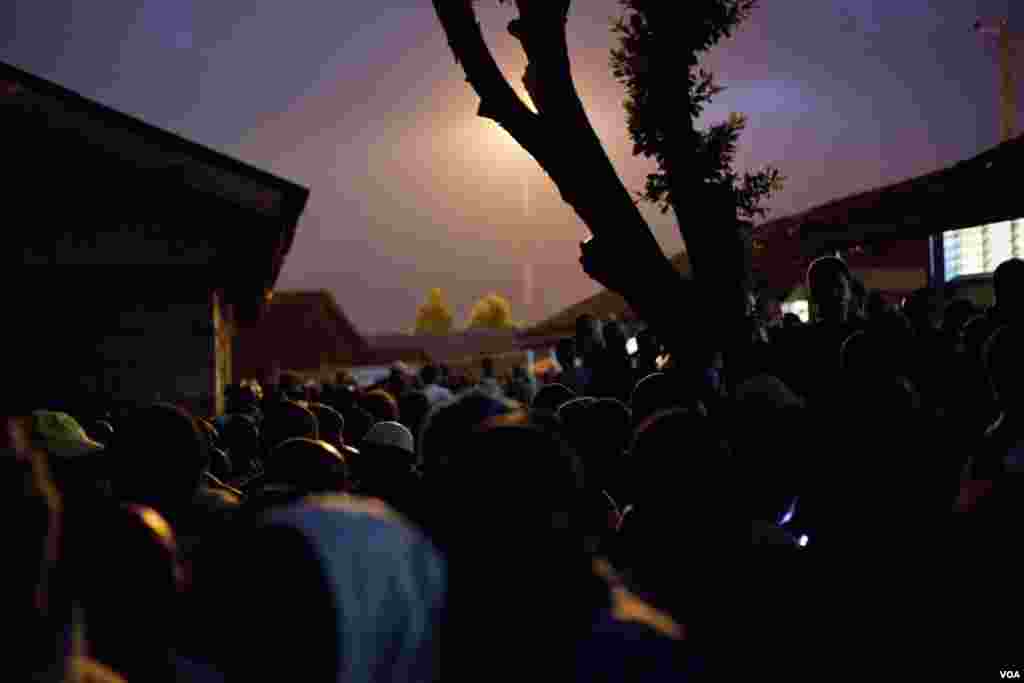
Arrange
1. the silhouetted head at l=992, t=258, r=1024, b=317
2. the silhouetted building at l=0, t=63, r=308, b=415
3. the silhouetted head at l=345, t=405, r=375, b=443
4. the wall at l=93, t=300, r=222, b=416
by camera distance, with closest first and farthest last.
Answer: the silhouetted head at l=992, t=258, r=1024, b=317 → the silhouetted head at l=345, t=405, r=375, b=443 → the silhouetted building at l=0, t=63, r=308, b=415 → the wall at l=93, t=300, r=222, b=416

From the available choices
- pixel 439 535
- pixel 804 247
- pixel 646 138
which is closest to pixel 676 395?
pixel 646 138

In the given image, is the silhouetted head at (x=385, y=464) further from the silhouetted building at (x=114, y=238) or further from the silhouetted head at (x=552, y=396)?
the silhouetted building at (x=114, y=238)

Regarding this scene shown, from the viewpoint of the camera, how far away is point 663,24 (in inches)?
282

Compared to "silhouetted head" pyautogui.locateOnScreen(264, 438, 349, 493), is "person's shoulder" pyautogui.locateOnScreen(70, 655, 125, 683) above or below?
below

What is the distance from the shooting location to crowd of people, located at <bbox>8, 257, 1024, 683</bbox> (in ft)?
8.04

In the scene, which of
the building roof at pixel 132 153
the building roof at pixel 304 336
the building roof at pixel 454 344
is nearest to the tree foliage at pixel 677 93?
the building roof at pixel 132 153

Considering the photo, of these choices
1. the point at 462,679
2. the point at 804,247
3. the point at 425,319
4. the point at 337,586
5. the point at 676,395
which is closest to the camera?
the point at 337,586

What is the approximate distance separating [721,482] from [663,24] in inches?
174

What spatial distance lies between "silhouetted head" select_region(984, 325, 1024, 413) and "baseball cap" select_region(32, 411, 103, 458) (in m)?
4.17

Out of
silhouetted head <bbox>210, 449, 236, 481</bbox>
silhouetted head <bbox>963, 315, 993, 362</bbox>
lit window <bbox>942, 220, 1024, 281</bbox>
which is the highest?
lit window <bbox>942, 220, 1024, 281</bbox>

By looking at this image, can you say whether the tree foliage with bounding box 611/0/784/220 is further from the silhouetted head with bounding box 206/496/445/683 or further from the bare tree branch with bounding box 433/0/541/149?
the silhouetted head with bounding box 206/496/445/683

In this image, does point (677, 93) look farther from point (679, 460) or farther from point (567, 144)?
point (679, 460)

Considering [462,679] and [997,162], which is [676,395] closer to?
[462,679]

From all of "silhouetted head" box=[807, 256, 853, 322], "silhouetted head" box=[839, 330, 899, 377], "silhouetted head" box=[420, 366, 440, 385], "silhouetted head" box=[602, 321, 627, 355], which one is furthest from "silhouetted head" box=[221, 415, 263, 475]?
"silhouetted head" box=[420, 366, 440, 385]
